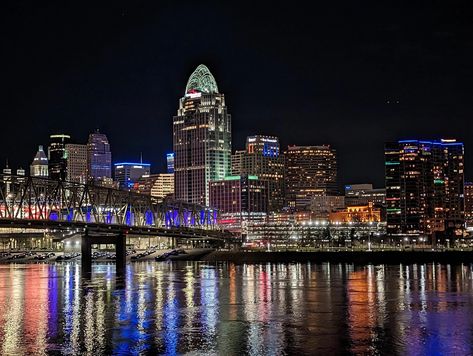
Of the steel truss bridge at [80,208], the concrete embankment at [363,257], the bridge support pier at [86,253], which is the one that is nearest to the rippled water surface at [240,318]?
the steel truss bridge at [80,208]

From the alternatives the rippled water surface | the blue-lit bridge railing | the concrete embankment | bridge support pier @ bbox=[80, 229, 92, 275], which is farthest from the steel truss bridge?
the rippled water surface

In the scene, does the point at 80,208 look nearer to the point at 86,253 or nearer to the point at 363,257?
the point at 86,253

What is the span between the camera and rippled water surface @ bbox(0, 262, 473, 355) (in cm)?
4953

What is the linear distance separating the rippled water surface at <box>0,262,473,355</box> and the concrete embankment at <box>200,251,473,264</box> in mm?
81878

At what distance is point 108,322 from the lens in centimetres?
6078

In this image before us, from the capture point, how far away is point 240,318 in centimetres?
6269

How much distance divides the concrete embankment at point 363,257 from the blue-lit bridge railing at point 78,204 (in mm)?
22248

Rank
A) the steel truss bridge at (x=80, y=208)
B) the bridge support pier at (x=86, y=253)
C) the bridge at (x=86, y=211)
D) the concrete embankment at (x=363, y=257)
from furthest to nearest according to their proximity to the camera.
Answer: the concrete embankment at (x=363, y=257) → the bridge support pier at (x=86, y=253) → the bridge at (x=86, y=211) → the steel truss bridge at (x=80, y=208)

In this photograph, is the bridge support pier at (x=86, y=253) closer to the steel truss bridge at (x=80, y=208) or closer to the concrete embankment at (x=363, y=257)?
the steel truss bridge at (x=80, y=208)

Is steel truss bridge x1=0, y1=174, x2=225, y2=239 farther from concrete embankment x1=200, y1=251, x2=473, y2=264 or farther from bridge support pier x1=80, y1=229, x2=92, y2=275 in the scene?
concrete embankment x1=200, y1=251, x2=473, y2=264

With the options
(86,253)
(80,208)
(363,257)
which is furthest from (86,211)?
(363,257)

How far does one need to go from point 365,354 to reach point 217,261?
153 m

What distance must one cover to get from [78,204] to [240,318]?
99.2 metres

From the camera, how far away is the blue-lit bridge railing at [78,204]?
131750 mm
